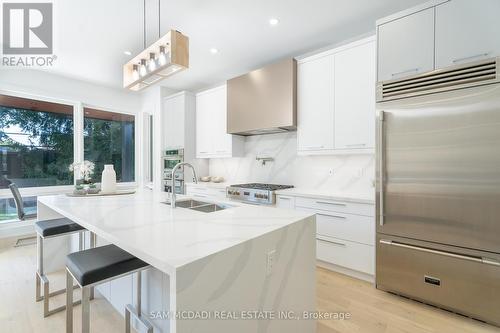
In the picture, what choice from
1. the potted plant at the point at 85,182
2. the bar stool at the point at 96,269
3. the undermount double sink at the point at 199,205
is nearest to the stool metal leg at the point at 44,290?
the potted plant at the point at 85,182

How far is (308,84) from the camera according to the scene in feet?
9.59

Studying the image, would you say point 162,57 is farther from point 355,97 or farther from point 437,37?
point 437,37

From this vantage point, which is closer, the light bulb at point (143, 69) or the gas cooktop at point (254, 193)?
the light bulb at point (143, 69)

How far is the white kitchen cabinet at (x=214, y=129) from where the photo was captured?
3.88 metres

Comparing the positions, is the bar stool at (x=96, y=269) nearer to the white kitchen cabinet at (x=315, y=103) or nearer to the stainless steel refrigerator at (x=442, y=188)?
the stainless steel refrigerator at (x=442, y=188)

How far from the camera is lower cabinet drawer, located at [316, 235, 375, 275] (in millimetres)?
2309

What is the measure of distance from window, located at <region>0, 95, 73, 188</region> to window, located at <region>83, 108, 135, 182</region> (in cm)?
29

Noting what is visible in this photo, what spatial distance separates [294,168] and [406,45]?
6.24 ft

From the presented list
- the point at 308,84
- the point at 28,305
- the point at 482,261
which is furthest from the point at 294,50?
the point at 28,305

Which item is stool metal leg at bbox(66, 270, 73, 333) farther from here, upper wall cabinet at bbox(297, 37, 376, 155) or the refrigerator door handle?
upper wall cabinet at bbox(297, 37, 376, 155)

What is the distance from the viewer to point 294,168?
11.2 ft

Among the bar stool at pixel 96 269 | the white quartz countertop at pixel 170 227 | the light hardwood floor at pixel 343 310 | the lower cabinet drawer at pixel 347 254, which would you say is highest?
the white quartz countertop at pixel 170 227

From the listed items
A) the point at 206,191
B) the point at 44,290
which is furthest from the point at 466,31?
the point at 44,290

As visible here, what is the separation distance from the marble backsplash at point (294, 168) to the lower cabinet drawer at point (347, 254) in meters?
0.66
